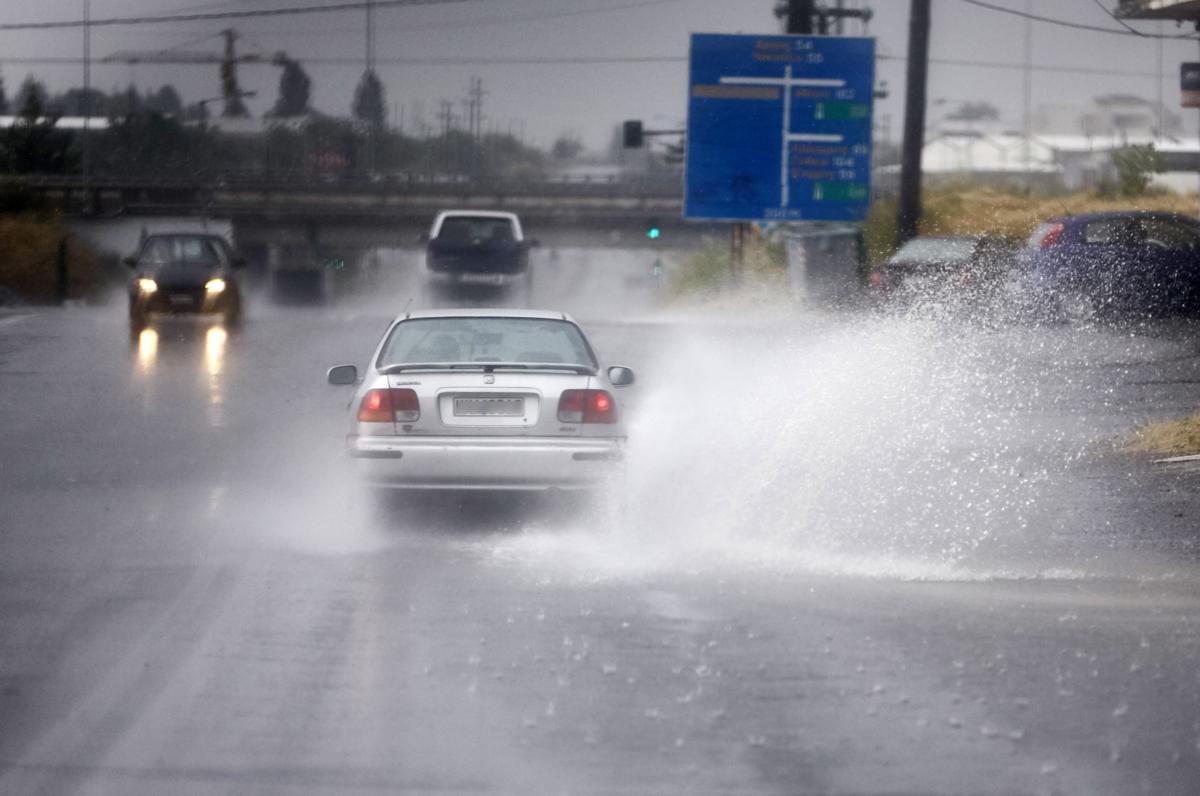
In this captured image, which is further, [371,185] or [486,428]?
[371,185]

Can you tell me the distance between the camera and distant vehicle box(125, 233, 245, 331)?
28609 mm

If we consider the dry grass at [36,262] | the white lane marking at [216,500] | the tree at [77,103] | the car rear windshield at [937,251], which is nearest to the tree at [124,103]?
the tree at [77,103]

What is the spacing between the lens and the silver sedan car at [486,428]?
10336 mm

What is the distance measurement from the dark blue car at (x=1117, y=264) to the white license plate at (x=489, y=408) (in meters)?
14.7

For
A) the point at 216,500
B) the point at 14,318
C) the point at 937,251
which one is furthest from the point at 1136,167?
the point at 216,500

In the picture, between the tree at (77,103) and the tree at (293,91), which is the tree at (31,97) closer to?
the tree at (77,103)

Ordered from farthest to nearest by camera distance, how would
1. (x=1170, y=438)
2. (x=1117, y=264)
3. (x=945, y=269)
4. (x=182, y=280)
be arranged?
(x=182, y=280)
(x=945, y=269)
(x=1117, y=264)
(x=1170, y=438)

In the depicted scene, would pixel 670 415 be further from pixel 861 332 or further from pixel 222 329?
pixel 222 329

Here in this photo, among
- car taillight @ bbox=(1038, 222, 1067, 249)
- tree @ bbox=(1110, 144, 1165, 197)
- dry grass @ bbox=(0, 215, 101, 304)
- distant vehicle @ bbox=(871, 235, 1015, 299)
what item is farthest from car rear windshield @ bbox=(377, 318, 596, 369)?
tree @ bbox=(1110, 144, 1165, 197)

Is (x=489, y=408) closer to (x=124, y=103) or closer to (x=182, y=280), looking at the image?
(x=182, y=280)

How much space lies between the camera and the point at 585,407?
34.4 ft

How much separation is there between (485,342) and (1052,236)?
14.6 metres

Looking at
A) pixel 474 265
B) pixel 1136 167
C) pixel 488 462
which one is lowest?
pixel 488 462

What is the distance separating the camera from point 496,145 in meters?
88.6
